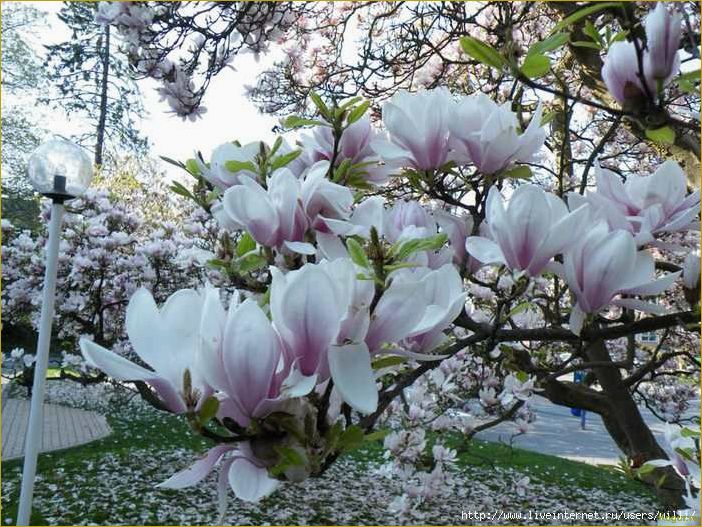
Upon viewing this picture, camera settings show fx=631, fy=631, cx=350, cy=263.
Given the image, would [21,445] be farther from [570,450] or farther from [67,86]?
[570,450]

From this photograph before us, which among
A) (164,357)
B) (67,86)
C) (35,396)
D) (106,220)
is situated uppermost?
(67,86)

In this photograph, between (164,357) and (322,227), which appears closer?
(164,357)

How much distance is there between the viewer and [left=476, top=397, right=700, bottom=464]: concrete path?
Answer: 7.97 metres

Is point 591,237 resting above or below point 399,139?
below

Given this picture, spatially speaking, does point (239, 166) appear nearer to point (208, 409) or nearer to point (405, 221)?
point (405, 221)

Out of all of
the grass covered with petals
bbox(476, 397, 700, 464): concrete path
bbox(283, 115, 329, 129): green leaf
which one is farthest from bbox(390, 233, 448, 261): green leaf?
bbox(476, 397, 700, 464): concrete path

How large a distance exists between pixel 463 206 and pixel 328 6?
Result: 309 centimetres

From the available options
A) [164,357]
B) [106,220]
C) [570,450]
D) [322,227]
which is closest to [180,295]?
[164,357]

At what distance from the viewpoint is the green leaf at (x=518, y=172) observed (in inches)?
31.7

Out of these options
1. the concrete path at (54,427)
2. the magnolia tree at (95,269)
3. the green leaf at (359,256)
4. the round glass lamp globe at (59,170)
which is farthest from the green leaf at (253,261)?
the concrete path at (54,427)

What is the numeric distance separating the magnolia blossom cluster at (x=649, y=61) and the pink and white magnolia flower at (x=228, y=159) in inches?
17.3

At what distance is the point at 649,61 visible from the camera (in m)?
0.62

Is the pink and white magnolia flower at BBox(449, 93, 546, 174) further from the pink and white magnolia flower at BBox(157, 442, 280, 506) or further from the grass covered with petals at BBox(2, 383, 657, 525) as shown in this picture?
the grass covered with petals at BBox(2, 383, 657, 525)

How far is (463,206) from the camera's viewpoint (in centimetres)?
83
